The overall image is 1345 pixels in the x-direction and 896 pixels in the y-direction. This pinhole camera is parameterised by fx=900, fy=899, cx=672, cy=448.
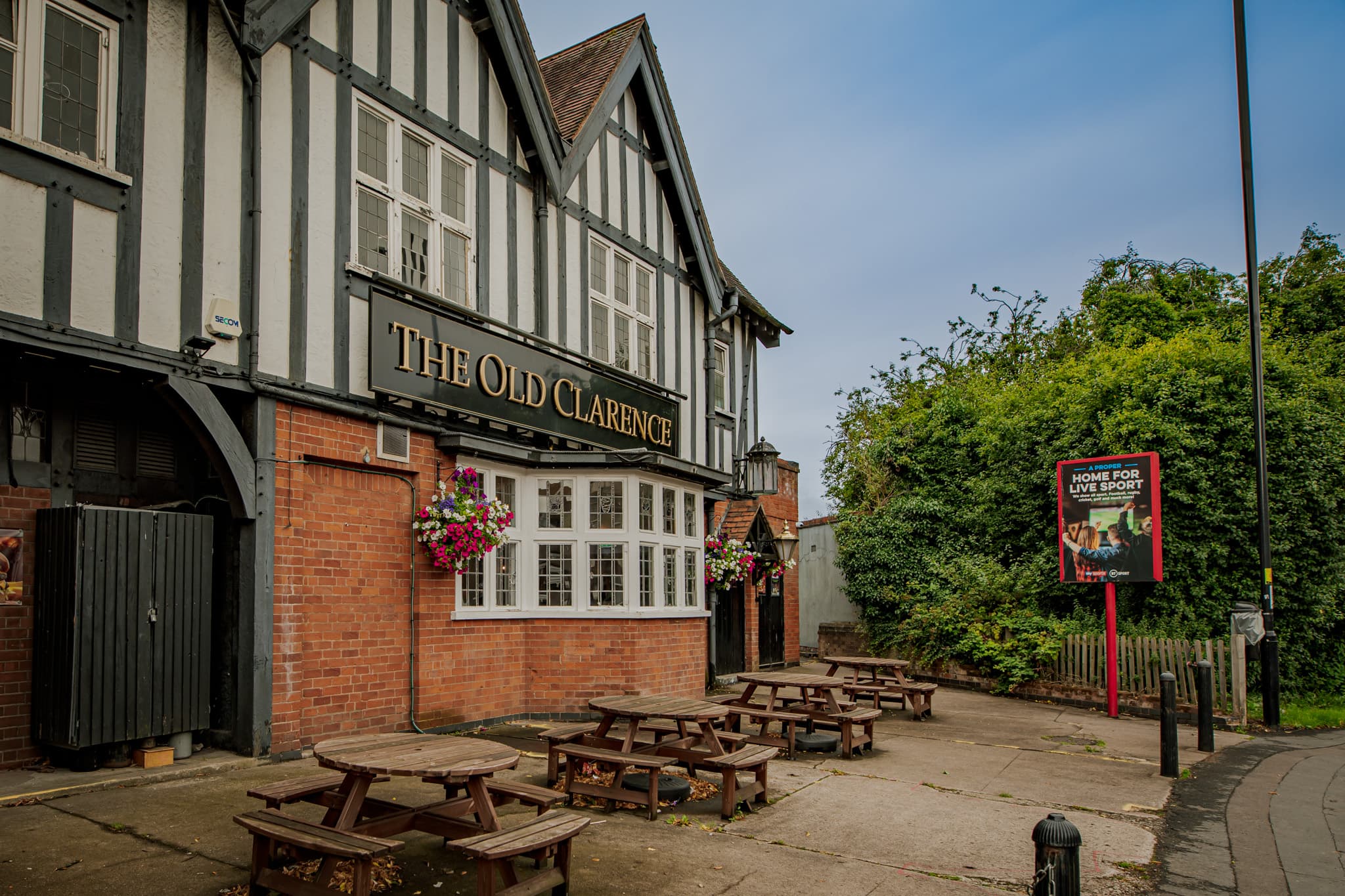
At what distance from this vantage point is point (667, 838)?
6.05 meters

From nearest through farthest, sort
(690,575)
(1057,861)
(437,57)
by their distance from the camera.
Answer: (1057,861) < (437,57) < (690,575)

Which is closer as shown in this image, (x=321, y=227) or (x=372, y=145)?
(x=321, y=227)

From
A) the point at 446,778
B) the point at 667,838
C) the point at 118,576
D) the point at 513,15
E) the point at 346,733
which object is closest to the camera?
the point at 446,778

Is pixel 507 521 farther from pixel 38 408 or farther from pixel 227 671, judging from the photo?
pixel 38 408

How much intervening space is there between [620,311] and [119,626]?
26.8 ft

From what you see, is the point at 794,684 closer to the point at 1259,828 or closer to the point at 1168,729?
the point at 1168,729

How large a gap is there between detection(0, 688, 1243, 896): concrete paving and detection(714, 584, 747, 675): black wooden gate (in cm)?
627

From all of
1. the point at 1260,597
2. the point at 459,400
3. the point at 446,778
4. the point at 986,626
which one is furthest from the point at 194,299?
the point at 1260,597

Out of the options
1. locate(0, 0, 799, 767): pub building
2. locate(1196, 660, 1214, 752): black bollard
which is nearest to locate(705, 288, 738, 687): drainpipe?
locate(0, 0, 799, 767): pub building

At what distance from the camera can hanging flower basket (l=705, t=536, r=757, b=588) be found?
14188mm

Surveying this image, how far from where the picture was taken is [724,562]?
14.3 meters

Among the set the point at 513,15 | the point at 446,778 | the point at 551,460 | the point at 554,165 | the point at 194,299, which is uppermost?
the point at 513,15

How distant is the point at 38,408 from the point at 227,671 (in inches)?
105

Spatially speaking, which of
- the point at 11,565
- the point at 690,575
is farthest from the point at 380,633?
the point at 690,575
